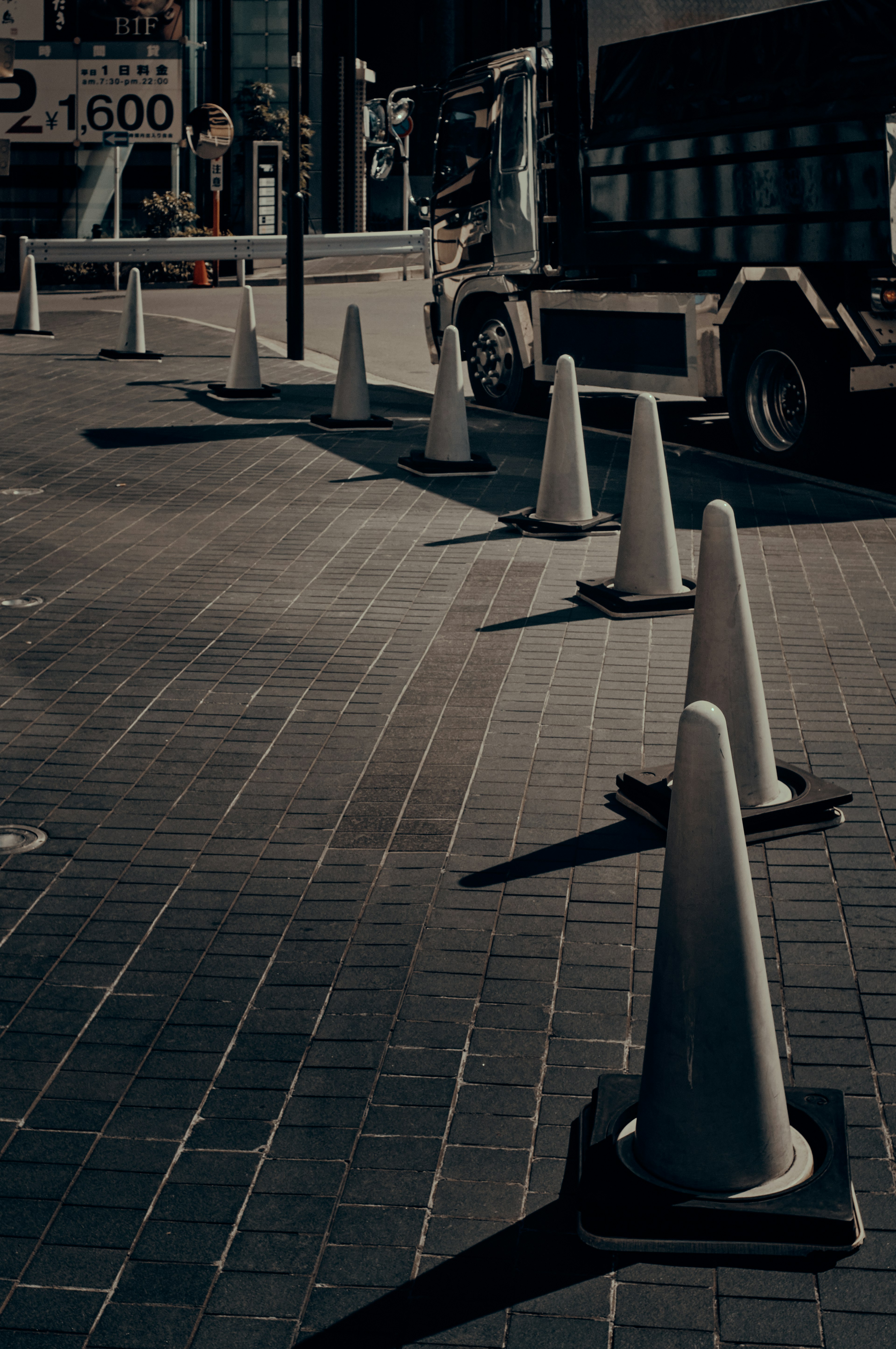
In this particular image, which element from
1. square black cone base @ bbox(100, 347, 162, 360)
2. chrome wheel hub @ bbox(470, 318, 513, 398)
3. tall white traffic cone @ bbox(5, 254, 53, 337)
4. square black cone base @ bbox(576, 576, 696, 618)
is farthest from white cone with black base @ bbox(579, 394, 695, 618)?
tall white traffic cone @ bbox(5, 254, 53, 337)

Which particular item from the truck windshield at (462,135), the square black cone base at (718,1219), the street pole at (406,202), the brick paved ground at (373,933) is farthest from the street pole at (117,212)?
the square black cone base at (718,1219)

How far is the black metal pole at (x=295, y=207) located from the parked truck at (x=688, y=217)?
1.50 metres

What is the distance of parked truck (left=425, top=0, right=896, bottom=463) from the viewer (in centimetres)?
1056

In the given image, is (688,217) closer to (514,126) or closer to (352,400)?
(514,126)

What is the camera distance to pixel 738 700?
4906 millimetres

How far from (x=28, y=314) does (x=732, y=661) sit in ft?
55.1

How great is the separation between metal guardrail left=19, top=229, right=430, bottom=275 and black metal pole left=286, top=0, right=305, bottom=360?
18.6ft

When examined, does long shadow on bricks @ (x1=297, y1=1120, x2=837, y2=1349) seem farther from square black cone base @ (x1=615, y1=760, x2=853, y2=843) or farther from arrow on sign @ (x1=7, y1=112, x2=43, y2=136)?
arrow on sign @ (x1=7, y1=112, x2=43, y2=136)

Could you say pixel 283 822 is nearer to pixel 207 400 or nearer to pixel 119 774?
pixel 119 774

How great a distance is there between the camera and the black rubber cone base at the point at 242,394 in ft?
47.7

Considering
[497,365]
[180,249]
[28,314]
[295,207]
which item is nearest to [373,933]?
[497,365]

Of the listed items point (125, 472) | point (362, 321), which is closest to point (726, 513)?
point (125, 472)

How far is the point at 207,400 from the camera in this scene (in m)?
14.4

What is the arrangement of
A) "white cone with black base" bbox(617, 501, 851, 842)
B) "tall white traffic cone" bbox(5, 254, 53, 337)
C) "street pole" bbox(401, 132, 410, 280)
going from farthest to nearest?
"street pole" bbox(401, 132, 410, 280) < "tall white traffic cone" bbox(5, 254, 53, 337) < "white cone with black base" bbox(617, 501, 851, 842)
